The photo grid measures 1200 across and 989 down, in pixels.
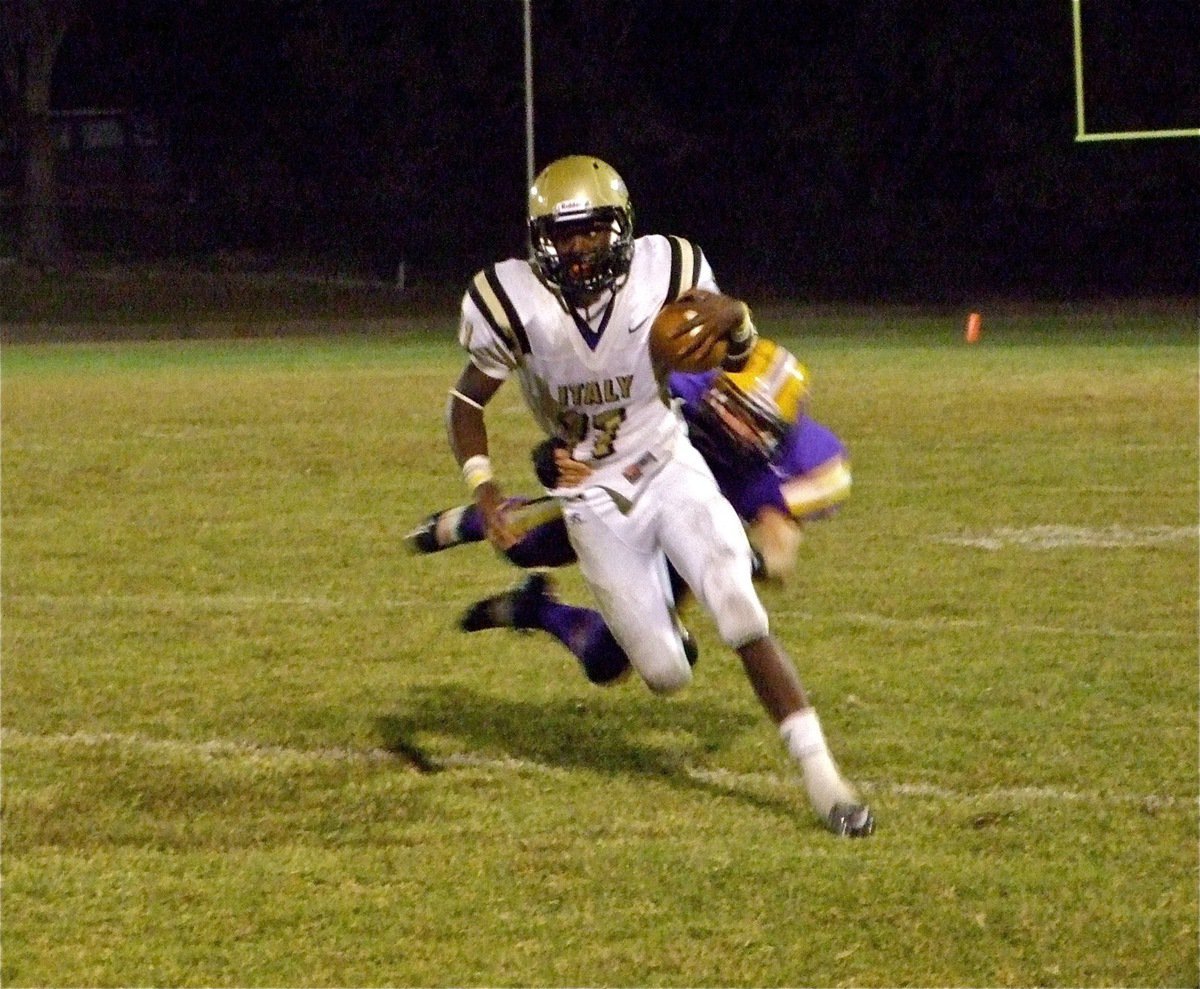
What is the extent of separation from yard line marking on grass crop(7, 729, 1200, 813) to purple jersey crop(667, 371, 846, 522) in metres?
0.71

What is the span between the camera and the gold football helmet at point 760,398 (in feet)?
16.1

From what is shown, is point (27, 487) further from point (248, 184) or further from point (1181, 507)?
point (248, 184)

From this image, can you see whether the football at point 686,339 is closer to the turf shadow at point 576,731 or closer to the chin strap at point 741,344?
the chin strap at point 741,344

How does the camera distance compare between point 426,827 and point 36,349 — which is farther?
point 36,349

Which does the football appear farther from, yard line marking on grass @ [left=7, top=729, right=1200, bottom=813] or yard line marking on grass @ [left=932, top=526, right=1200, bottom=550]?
yard line marking on grass @ [left=932, top=526, right=1200, bottom=550]

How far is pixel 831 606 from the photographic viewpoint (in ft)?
24.3

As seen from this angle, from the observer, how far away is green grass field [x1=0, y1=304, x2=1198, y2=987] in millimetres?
3971

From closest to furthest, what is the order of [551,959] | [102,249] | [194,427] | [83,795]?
[551,959]
[83,795]
[194,427]
[102,249]

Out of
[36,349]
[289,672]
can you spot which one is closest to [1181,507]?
[289,672]

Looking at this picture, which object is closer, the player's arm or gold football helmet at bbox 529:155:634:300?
gold football helmet at bbox 529:155:634:300

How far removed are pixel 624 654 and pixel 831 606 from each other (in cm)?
235

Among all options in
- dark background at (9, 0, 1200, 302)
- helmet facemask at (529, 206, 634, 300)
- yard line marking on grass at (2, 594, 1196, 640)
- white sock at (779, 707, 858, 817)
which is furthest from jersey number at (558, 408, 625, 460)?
dark background at (9, 0, 1200, 302)

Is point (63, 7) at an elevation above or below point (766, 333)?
above

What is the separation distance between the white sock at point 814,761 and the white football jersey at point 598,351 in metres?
0.69
